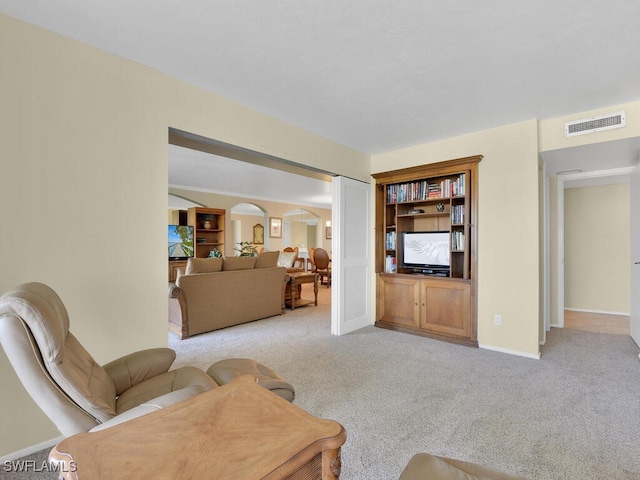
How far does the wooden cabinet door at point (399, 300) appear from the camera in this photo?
4164mm

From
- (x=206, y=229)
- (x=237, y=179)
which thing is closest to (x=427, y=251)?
(x=237, y=179)

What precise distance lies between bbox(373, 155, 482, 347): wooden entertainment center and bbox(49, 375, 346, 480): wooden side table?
322cm

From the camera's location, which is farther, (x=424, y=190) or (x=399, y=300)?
(x=399, y=300)

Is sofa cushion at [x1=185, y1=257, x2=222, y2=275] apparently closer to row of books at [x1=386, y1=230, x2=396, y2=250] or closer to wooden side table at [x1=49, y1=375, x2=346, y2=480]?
row of books at [x1=386, y1=230, x2=396, y2=250]

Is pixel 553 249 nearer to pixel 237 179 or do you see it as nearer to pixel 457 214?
pixel 457 214

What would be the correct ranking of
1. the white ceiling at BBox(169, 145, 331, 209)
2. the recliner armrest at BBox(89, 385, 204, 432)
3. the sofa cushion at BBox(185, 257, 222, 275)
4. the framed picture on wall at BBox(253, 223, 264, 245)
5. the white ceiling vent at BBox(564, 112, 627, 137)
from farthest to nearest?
the framed picture on wall at BBox(253, 223, 264, 245), the white ceiling at BBox(169, 145, 331, 209), the sofa cushion at BBox(185, 257, 222, 275), the white ceiling vent at BBox(564, 112, 627, 137), the recliner armrest at BBox(89, 385, 204, 432)

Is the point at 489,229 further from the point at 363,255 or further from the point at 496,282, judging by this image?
the point at 363,255

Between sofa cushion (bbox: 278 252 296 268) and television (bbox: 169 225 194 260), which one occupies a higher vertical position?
television (bbox: 169 225 194 260)

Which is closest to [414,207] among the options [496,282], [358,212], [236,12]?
[358,212]

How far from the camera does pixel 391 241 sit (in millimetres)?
4566

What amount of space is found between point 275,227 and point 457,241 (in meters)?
6.55

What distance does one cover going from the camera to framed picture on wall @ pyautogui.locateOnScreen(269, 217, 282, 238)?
31.1 ft

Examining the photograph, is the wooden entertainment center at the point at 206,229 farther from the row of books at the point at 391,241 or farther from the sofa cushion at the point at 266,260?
the row of books at the point at 391,241

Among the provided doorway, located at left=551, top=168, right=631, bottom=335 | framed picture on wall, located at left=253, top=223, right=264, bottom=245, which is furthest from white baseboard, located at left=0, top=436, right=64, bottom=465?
framed picture on wall, located at left=253, top=223, right=264, bottom=245
